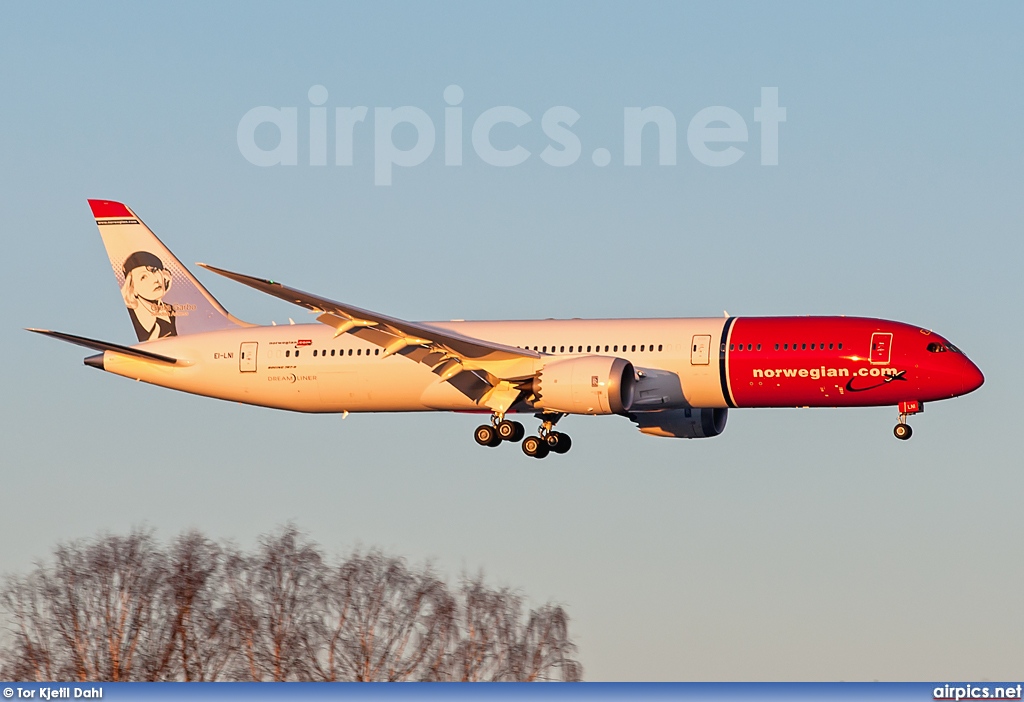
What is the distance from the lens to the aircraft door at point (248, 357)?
207 feet

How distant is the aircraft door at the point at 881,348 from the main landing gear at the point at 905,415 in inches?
68.5

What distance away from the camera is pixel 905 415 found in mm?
57031

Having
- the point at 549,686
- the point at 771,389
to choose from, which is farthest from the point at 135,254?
the point at 549,686

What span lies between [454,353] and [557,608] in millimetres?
9946

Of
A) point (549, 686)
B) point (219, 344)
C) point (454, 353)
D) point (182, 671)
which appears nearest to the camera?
point (549, 686)

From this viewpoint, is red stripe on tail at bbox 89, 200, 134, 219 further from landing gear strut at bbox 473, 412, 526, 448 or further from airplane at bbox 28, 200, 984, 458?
landing gear strut at bbox 473, 412, 526, 448

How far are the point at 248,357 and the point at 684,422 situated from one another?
15.5 m

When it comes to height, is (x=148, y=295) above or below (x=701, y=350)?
above

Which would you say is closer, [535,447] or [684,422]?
[535,447]

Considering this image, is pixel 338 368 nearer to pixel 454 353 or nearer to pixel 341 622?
pixel 454 353

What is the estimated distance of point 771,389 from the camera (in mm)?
56531

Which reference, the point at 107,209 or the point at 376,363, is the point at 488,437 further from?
the point at 107,209

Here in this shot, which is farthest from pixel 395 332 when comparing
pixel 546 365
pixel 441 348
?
pixel 546 365

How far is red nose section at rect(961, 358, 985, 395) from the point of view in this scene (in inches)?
2216
